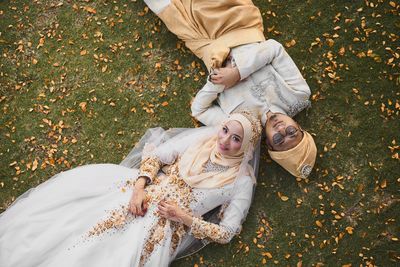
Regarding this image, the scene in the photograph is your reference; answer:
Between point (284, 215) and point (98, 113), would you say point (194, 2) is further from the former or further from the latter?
point (284, 215)

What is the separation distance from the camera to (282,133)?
14.4ft

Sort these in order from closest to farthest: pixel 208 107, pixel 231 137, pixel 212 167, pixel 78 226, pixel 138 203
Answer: pixel 231 137
pixel 78 226
pixel 138 203
pixel 212 167
pixel 208 107

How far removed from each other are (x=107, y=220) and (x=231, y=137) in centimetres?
155

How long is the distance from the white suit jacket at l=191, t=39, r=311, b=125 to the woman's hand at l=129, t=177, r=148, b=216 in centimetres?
112

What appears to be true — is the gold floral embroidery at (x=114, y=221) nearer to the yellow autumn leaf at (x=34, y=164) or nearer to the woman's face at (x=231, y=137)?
the woman's face at (x=231, y=137)

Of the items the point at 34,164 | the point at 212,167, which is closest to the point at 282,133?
the point at 212,167

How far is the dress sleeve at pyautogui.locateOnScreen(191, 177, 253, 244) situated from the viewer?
178 inches

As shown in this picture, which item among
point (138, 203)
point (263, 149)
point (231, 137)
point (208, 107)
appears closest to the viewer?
point (231, 137)

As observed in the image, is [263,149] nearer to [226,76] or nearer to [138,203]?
[226,76]

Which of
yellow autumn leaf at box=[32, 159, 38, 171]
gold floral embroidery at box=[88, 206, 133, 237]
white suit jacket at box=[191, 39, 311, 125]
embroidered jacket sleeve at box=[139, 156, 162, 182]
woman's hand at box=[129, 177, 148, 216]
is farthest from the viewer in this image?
yellow autumn leaf at box=[32, 159, 38, 171]

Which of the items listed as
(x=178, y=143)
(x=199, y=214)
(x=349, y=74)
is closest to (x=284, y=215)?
(x=199, y=214)


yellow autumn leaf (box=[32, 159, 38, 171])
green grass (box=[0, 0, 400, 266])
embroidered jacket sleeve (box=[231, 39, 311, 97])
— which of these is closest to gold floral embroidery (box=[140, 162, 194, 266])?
green grass (box=[0, 0, 400, 266])

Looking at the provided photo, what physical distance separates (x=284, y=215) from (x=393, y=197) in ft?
4.08

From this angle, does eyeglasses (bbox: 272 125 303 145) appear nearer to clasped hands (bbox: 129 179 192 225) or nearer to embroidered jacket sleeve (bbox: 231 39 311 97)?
embroidered jacket sleeve (bbox: 231 39 311 97)
